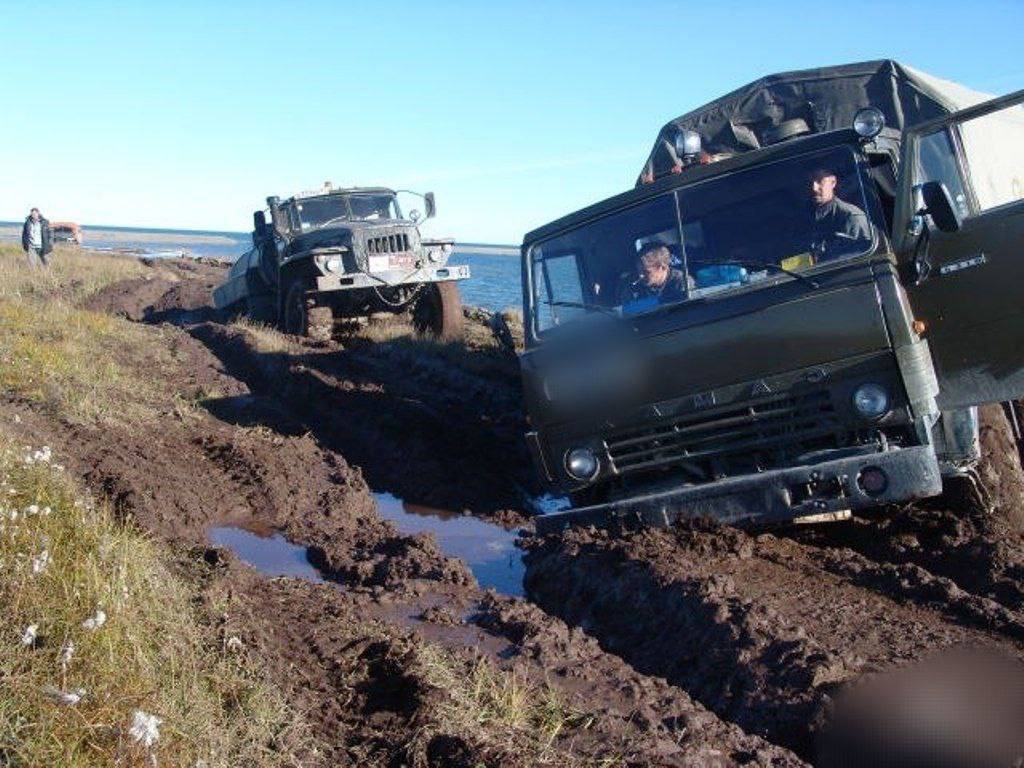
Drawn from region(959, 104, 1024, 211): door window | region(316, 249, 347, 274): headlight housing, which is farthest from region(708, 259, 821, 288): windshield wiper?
region(316, 249, 347, 274): headlight housing

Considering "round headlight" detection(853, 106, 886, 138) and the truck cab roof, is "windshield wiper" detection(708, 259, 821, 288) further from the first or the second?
"round headlight" detection(853, 106, 886, 138)

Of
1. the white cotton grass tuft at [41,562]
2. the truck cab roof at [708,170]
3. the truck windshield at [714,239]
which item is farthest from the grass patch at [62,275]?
the white cotton grass tuft at [41,562]

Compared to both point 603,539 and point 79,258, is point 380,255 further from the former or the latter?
point 79,258

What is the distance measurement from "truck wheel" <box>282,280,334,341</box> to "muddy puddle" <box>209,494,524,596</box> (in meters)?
7.23

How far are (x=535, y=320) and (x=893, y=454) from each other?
92.2 inches

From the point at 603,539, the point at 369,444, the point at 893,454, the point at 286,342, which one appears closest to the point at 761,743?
the point at 893,454

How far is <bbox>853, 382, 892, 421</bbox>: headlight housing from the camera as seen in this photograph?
5.18 m

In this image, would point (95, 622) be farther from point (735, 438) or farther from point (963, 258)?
point (963, 258)

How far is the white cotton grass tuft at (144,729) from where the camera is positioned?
280 centimetres

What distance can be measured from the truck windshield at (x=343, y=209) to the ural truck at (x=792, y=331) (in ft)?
32.6

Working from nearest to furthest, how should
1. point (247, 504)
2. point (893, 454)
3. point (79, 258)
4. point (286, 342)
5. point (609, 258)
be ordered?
point (893, 454) < point (609, 258) < point (247, 504) < point (286, 342) < point (79, 258)

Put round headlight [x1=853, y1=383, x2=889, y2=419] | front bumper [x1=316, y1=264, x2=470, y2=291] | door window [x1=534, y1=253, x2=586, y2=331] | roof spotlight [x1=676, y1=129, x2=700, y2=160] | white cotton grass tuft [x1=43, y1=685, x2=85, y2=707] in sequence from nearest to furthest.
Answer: white cotton grass tuft [x1=43, y1=685, x2=85, y2=707]
round headlight [x1=853, y1=383, x2=889, y2=419]
door window [x1=534, y1=253, x2=586, y2=331]
roof spotlight [x1=676, y1=129, x2=700, y2=160]
front bumper [x1=316, y1=264, x2=470, y2=291]

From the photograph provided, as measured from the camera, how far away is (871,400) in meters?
5.21

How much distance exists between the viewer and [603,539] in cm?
564
